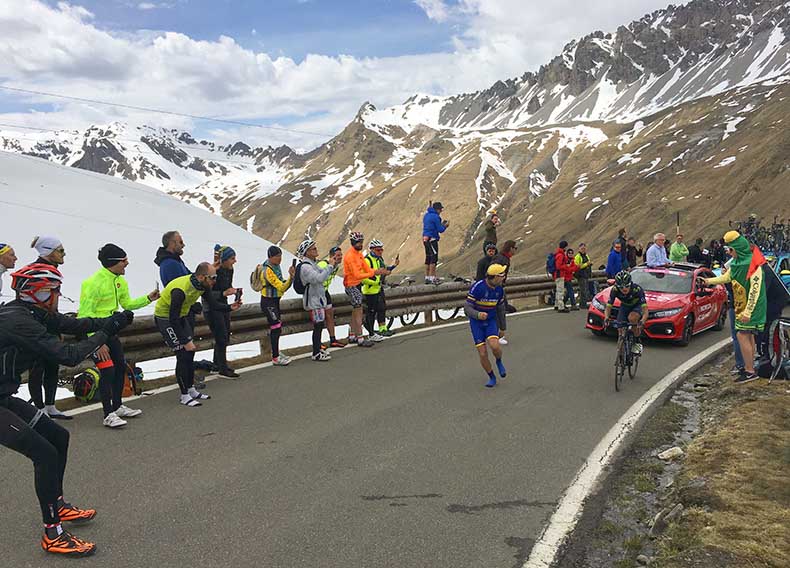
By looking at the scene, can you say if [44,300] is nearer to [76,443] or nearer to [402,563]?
[76,443]

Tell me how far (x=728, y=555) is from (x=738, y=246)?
593 centimetres

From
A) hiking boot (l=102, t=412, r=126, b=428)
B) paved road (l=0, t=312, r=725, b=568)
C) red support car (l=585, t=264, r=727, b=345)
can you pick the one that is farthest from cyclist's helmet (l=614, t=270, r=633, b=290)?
hiking boot (l=102, t=412, r=126, b=428)

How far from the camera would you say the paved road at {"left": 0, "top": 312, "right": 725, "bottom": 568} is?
4.07 metres

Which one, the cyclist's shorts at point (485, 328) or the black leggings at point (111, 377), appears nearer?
the black leggings at point (111, 377)

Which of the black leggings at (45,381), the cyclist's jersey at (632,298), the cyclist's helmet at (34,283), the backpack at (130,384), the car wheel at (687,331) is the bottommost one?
the car wheel at (687,331)

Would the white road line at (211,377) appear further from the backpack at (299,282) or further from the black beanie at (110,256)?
the black beanie at (110,256)

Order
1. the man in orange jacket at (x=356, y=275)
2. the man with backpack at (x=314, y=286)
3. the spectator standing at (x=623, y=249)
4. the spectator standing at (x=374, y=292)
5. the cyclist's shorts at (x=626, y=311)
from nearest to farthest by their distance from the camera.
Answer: the cyclist's shorts at (x=626, y=311) < the man with backpack at (x=314, y=286) < the man in orange jacket at (x=356, y=275) < the spectator standing at (x=374, y=292) < the spectator standing at (x=623, y=249)

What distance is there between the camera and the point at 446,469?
17.9 feet

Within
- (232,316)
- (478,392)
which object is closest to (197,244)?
(232,316)

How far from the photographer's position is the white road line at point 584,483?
4.11 m

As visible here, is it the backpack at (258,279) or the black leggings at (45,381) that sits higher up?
the backpack at (258,279)

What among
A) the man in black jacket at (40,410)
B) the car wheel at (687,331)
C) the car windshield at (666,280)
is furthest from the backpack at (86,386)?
the car windshield at (666,280)

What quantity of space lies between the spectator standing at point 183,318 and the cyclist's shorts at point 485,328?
3.69 metres

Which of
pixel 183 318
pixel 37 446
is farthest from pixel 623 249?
pixel 37 446
